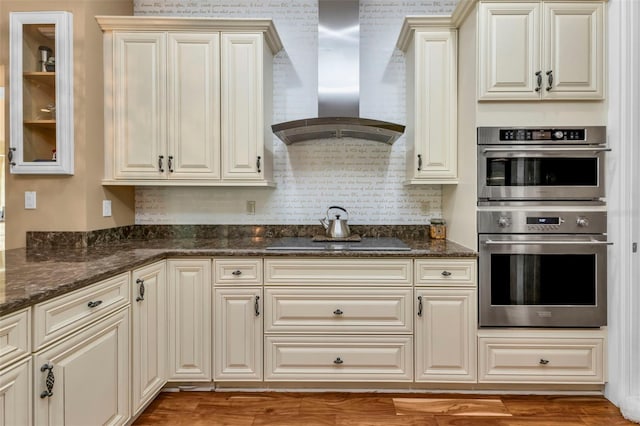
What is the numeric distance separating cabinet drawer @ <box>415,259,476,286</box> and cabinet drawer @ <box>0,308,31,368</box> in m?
1.91

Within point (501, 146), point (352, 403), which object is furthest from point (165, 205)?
point (501, 146)

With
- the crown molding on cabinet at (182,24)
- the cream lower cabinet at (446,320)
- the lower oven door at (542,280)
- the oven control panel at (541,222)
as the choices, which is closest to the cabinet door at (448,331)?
the cream lower cabinet at (446,320)

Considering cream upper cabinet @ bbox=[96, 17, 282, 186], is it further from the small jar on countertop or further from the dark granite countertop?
the small jar on countertop

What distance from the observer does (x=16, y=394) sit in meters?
1.32

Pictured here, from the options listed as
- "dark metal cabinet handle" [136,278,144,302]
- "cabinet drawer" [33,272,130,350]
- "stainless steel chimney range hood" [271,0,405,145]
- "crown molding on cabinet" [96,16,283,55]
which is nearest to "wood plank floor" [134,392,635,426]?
"dark metal cabinet handle" [136,278,144,302]

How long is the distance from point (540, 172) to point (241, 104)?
1.94m

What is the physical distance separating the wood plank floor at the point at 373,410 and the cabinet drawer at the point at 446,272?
71 cm

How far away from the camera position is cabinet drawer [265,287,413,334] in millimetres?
2473

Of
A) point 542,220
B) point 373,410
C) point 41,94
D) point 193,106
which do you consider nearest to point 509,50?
point 542,220

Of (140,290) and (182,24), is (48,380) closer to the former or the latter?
(140,290)

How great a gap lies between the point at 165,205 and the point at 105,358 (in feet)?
5.16

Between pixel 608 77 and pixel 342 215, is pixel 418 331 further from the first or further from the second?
pixel 608 77

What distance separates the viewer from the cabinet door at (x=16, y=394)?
127 cm

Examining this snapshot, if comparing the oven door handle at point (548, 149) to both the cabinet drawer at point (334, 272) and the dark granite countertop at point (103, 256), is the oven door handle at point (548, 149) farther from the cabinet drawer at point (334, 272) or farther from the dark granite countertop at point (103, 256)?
the cabinet drawer at point (334, 272)
